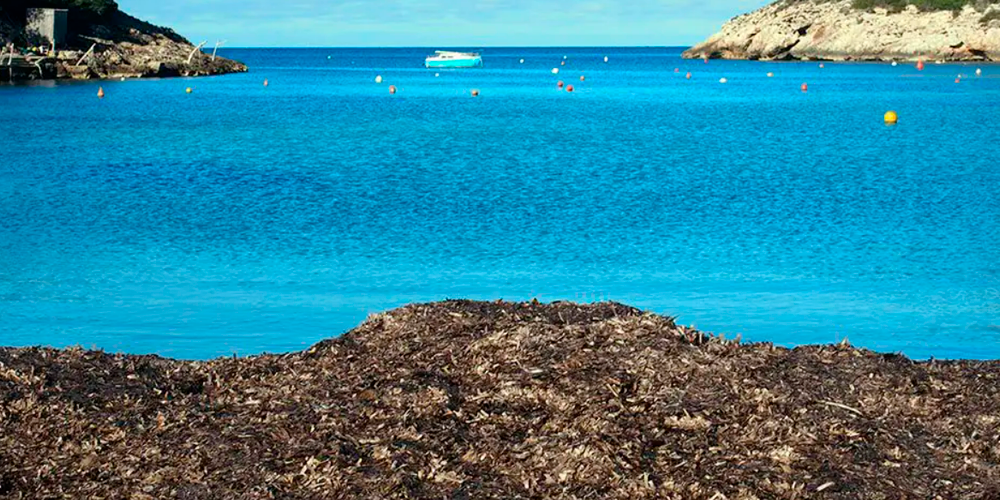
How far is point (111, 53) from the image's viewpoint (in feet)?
353

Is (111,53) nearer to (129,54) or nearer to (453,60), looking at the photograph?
(129,54)

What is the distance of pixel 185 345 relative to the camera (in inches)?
575

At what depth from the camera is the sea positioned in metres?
16.4

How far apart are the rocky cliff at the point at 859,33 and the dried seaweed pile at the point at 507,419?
145m

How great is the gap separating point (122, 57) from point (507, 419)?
4240 inches

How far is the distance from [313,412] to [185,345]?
739cm

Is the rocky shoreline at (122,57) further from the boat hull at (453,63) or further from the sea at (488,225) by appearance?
the sea at (488,225)

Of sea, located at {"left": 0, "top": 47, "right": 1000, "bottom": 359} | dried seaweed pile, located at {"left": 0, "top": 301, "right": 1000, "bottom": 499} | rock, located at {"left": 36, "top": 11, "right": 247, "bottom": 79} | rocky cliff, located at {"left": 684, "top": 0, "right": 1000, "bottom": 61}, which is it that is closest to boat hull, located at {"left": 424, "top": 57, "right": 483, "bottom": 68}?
rock, located at {"left": 36, "top": 11, "right": 247, "bottom": 79}

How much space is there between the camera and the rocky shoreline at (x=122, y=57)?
3782 inches

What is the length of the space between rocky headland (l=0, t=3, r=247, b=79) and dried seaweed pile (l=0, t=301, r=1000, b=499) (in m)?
89.6

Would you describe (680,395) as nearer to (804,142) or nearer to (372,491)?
(372,491)

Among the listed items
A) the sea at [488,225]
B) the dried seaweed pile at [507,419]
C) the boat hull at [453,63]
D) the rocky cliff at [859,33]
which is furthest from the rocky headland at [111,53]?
the dried seaweed pile at [507,419]

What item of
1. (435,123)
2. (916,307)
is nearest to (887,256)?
(916,307)

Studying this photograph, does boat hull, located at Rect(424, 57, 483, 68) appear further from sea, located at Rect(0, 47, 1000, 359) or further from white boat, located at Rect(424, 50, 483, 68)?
sea, located at Rect(0, 47, 1000, 359)
